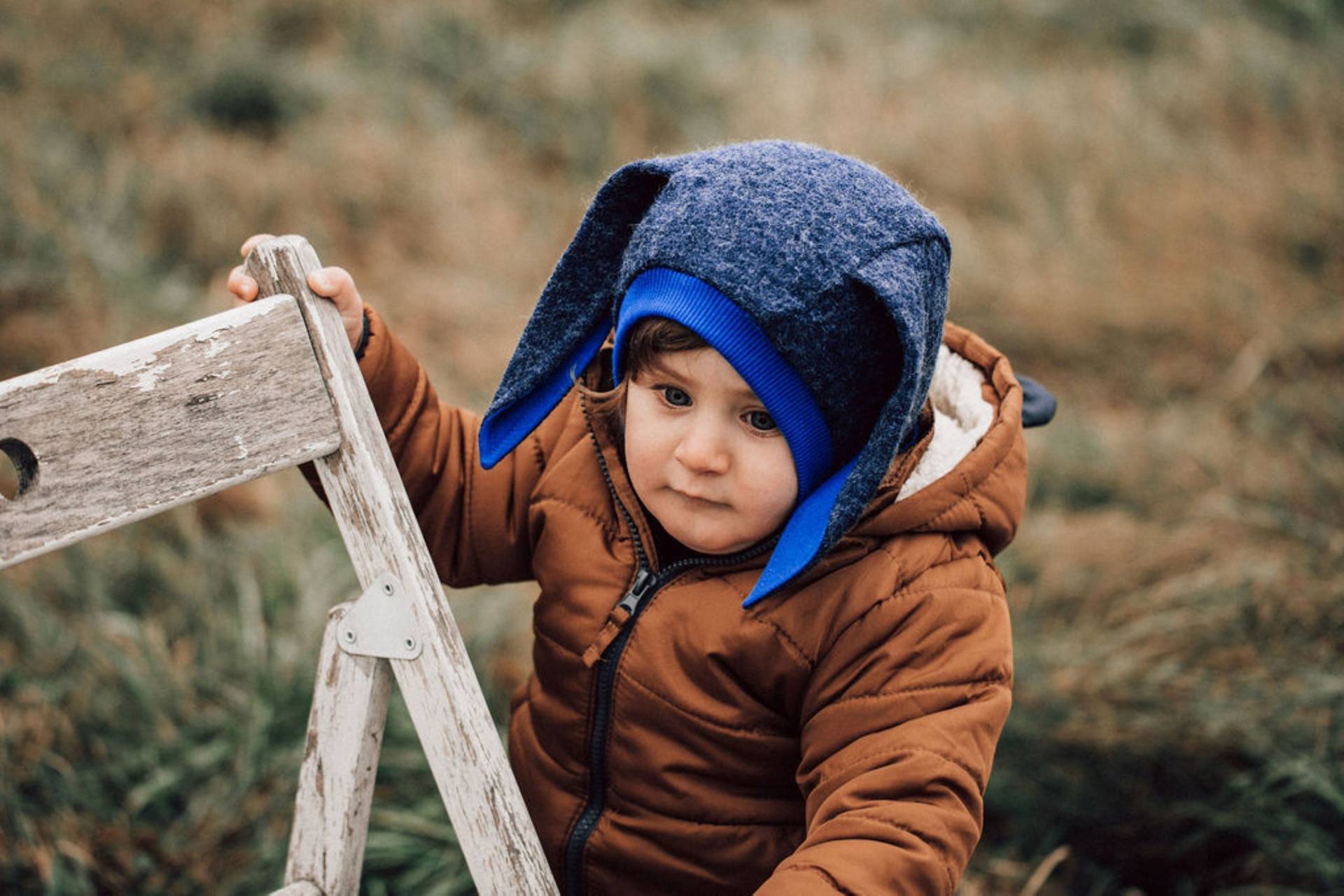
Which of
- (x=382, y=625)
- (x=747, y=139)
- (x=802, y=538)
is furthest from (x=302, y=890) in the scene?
(x=747, y=139)

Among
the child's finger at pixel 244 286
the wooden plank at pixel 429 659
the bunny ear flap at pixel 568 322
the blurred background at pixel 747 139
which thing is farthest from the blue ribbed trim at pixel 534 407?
the blurred background at pixel 747 139

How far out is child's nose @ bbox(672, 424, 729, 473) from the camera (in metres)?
1.19

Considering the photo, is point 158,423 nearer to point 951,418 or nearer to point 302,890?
point 302,890

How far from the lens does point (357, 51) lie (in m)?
5.64

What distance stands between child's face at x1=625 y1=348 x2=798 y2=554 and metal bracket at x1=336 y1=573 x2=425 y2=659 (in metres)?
0.29

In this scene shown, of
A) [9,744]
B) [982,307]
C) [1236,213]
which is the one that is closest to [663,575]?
[9,744]

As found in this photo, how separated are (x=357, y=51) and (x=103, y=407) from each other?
16.8 feet

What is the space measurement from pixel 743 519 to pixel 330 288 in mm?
495

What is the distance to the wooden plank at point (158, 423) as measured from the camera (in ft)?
3.19

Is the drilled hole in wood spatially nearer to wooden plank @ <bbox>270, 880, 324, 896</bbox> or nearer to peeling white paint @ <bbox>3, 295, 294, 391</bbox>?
peeling white paint @ <bbox>3, 295, 294, 391</bbox>

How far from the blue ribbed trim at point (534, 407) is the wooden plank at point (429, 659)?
206mm

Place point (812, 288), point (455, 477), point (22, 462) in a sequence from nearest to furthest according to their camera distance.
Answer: point (22, 462)
point (812, 288)
point (455, 477)

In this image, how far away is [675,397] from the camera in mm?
1260

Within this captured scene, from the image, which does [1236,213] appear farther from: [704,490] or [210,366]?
[210,366]
